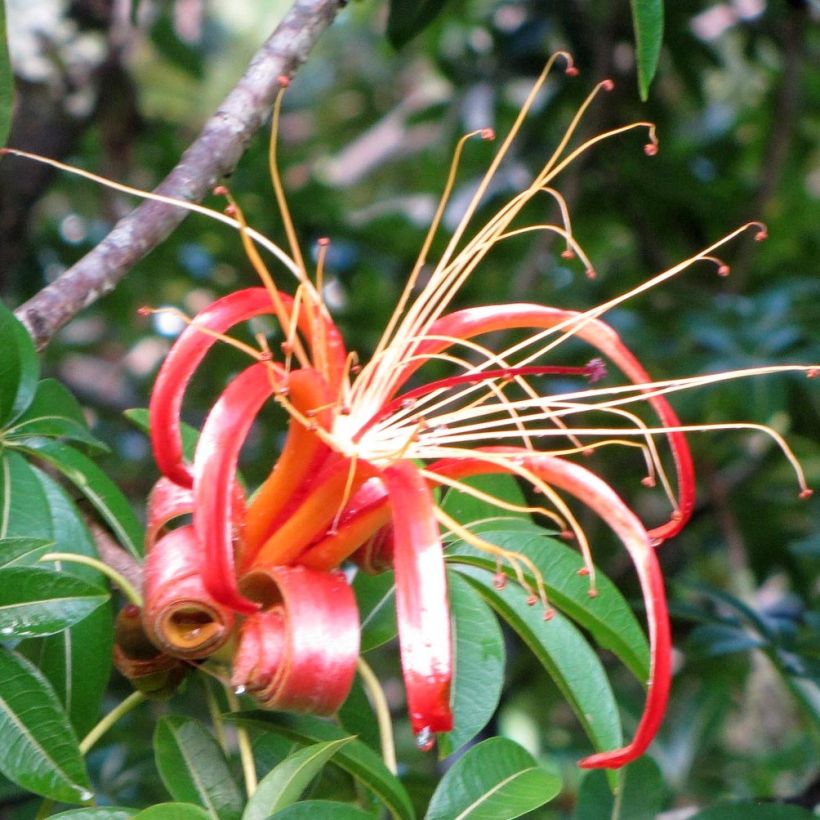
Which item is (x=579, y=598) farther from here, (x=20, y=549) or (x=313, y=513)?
(x=20, y=549)

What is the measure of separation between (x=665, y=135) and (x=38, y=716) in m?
2.07

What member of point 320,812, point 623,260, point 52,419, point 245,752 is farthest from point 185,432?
point 623,260

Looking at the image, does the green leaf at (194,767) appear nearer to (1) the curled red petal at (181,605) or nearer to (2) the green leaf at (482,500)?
(1) the curled red petal at (181,605)

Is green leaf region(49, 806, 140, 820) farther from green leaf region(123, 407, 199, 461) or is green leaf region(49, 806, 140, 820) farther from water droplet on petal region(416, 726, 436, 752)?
green leaf region(123, 407, 199, 461)

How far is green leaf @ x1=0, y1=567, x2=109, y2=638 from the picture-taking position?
81cm

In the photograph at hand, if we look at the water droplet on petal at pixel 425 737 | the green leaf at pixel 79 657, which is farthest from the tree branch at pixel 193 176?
the water droplet on petal at pixel 425 737

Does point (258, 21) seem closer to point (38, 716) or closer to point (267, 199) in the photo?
point (267, 199)

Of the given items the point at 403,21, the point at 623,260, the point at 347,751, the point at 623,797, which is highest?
the point at 403,21

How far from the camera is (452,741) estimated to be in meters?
0.89

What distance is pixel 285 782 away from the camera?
78 centimetres

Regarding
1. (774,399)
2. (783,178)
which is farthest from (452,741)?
(783,178)

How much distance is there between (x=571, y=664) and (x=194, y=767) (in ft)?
0.90

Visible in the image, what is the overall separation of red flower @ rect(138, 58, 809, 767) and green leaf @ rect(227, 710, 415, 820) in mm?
60

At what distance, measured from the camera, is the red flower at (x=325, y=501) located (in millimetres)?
735
